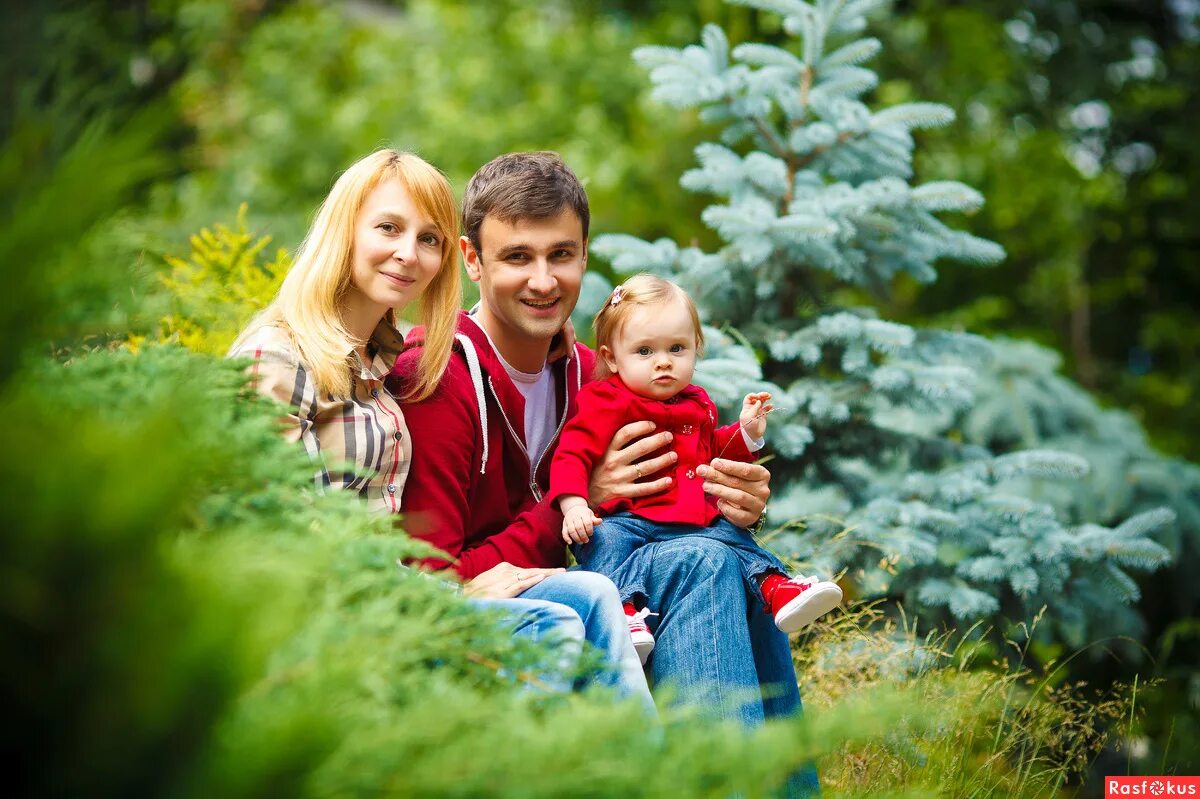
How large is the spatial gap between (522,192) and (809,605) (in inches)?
48.7

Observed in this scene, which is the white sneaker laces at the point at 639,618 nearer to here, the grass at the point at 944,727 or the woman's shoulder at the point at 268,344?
the grass at the point at 944,727

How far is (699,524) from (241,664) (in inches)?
66.6

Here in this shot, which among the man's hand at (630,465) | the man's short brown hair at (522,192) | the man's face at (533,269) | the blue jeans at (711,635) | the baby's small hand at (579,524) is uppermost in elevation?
the man's short brown hair at (522,192)

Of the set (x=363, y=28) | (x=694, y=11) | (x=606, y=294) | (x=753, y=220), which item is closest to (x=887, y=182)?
(x=753, y=220)

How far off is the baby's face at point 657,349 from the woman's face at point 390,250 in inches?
20.9

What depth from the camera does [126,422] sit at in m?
1.41

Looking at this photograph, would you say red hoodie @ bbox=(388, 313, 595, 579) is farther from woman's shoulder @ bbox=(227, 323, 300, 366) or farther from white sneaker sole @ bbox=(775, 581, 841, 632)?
white sneaker sole @ bbox=(775, 581, 841, 632)

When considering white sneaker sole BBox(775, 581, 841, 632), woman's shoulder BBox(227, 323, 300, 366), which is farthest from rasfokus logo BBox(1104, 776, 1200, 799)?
woman's shoulder BBox(227, 323, 300, 366)

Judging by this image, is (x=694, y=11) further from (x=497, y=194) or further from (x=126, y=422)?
(x=126, y=422)

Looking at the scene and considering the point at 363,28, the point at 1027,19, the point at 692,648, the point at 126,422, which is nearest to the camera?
the point at 126,422

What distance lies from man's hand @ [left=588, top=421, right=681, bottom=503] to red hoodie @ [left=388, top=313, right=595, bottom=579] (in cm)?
14

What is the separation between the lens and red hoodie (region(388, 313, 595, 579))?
2.54 meters

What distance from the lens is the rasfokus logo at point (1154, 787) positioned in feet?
9.96

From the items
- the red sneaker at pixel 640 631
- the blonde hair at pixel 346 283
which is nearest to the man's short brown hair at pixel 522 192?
the blonde hair at pixel 346 283
